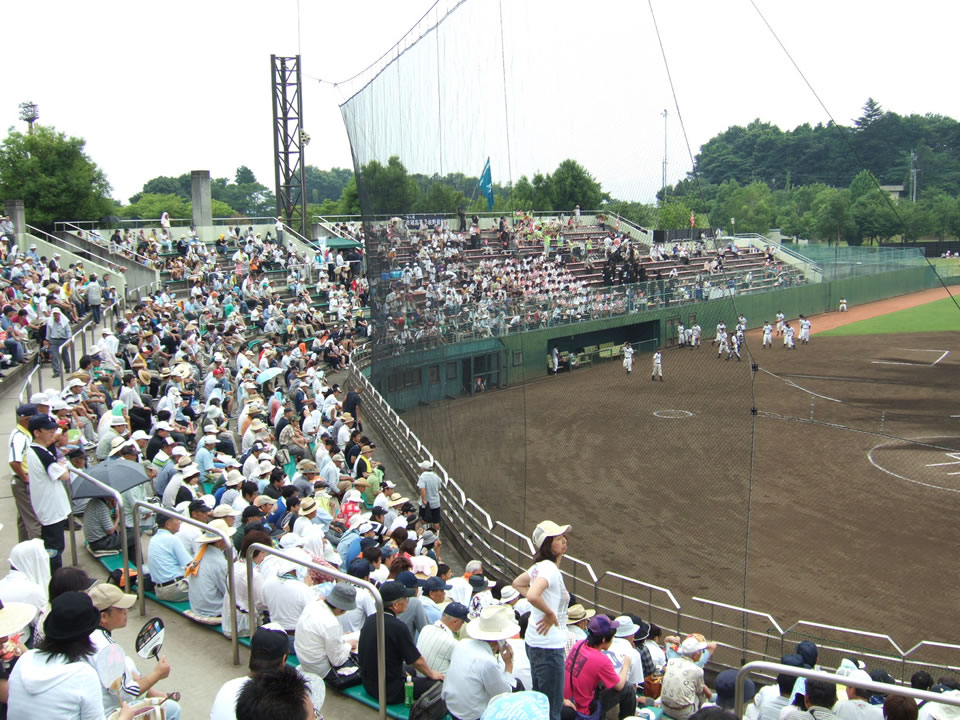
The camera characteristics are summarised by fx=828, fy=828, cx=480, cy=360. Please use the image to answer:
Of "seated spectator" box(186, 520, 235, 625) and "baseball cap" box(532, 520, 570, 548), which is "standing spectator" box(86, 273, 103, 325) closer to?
"seated spectator" box(186, 520, 235, 625)

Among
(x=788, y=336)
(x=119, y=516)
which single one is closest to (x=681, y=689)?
(x=119, y=516)

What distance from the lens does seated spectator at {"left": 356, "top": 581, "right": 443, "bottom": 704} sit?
532cm

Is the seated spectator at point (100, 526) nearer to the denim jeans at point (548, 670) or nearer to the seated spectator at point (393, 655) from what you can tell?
the seated spectator at point (393, 655)

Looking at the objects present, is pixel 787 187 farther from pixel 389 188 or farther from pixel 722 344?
pixel 389 188

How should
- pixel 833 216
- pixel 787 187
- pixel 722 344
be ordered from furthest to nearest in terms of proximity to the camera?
pixel 833 216, pixel 787 187, pixel 722 344

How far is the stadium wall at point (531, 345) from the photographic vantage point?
11.4m

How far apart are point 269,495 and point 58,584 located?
14.1 feet

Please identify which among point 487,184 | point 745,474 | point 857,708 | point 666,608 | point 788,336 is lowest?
point 666,608

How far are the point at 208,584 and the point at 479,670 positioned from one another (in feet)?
8.87

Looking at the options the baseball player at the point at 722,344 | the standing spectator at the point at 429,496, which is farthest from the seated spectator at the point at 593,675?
the standing spectator at the point at 429,496

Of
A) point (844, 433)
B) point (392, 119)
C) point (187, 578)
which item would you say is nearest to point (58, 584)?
point (187, 578)

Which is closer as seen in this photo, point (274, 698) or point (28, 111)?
point (274, 698)

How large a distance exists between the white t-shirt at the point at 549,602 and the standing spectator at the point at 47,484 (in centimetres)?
408

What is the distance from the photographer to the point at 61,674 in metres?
3.52
